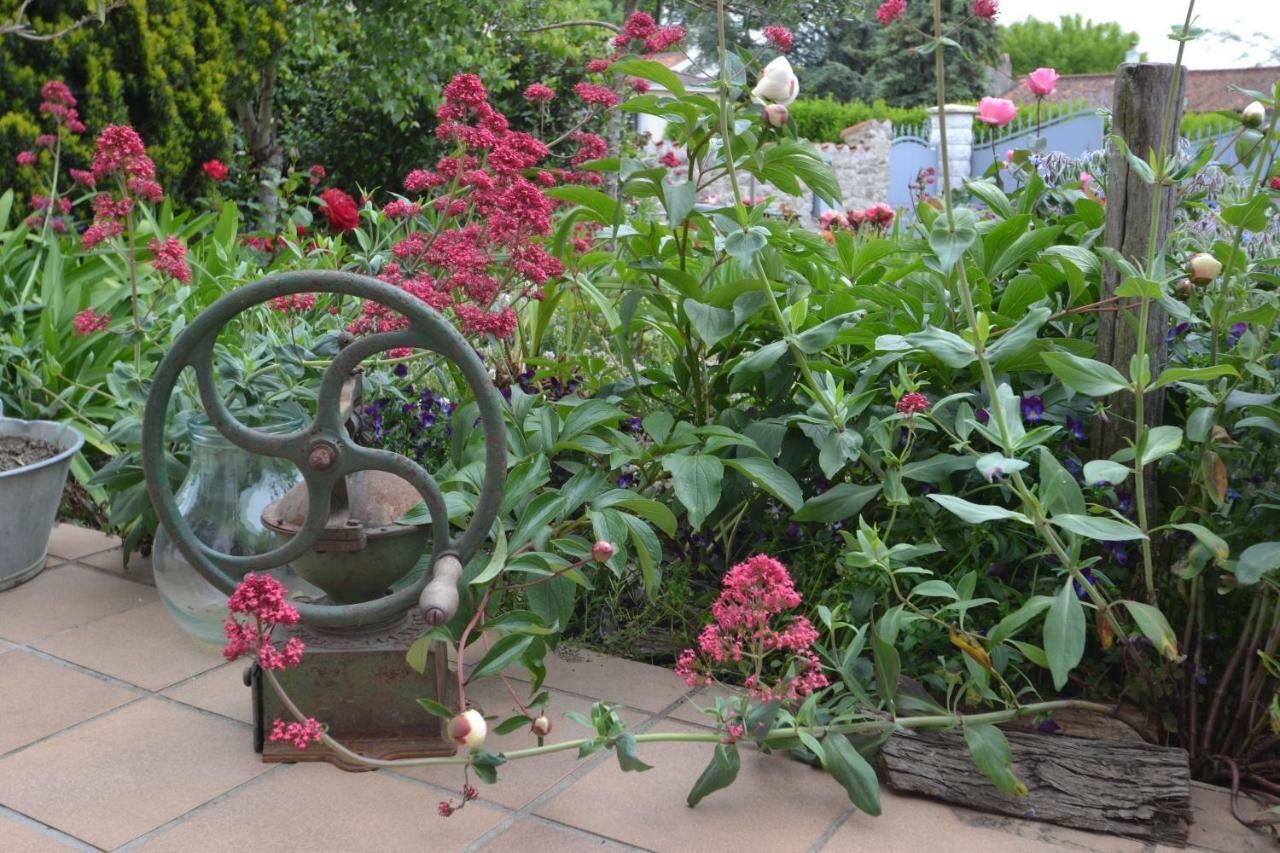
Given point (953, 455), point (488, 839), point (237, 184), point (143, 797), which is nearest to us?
point (488, 839)

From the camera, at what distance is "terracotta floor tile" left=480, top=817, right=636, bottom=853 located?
163cm

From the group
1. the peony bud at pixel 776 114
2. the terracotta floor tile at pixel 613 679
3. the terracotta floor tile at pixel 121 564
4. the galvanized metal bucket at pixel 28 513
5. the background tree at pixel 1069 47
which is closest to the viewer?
the peony bud at pixel 776 114

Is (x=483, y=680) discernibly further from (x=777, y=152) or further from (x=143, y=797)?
(x=777, y=152)

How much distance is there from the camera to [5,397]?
3.29 metres

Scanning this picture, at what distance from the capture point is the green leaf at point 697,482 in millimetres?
1977

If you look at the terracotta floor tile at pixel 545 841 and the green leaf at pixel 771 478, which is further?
the green leaf at pixel 771 478

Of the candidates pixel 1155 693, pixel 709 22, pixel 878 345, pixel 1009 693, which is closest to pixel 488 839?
pixel 1009 693

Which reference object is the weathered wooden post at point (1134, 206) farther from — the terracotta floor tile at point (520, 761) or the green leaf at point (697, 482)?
the terracotta floor tile at point (520, 761)

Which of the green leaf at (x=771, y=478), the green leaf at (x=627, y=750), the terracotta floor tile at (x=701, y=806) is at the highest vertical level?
the green leaf at (x=771, y=478)

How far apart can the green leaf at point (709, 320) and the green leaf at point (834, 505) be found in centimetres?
36

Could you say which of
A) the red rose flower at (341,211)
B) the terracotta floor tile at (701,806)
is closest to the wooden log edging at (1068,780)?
the terracotta floor tile at (701,806)

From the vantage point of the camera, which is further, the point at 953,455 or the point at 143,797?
the point at 953,455

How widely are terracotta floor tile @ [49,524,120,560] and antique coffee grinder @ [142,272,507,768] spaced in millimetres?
1261

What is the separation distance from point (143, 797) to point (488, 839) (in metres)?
0.58
